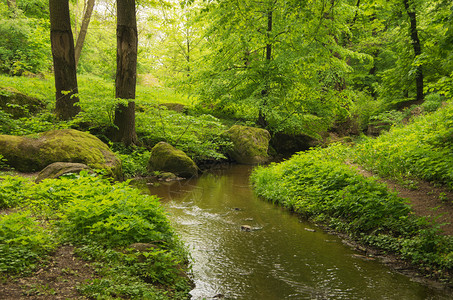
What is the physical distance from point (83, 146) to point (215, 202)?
14.0 feet

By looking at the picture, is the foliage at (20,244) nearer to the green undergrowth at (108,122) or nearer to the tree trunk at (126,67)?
the green undergrowth at (108,122)

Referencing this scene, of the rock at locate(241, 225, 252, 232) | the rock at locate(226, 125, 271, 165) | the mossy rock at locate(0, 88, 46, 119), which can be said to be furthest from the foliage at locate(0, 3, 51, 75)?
the rock at locate(241, 225, 252, 232)

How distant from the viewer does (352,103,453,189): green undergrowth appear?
668 centimetres

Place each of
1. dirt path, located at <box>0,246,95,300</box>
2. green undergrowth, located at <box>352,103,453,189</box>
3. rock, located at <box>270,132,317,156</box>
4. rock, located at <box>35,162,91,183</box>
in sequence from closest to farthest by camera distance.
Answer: dirt path, located at <box>0,246,95,300</box>
green undergrowth, located at <box>352,103,453,189</box>
rock, located at <box>35,162,91,183</box>
rock, located at <box>270,132,317,156</box>

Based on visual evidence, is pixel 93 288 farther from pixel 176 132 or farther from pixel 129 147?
pixel 176 132

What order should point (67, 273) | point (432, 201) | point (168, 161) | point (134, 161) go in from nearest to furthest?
point (67, 273) → point (432, 201) → point (134, 161) → point (168, 161)

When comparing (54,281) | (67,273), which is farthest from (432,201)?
(54,281)

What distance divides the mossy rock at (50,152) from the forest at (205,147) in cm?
4

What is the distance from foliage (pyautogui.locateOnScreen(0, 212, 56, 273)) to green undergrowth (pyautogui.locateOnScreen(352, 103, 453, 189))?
6.43 meters

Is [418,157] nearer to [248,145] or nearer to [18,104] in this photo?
[248,145]

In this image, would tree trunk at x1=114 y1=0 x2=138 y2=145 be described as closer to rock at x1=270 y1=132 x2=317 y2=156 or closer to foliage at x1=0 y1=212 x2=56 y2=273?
foliage at x1=0 y1=212 x2=56 y2=273

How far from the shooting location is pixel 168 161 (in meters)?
12.3

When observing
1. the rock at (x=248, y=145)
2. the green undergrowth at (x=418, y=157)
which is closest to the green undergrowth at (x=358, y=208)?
the green undergrowth at (x=418, y=157)

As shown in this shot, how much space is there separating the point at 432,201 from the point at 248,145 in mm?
10693
